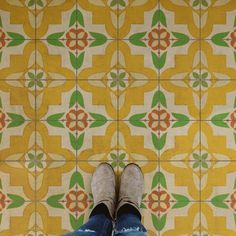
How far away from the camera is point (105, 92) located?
4.19 feet

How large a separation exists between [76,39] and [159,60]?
30 centimetres

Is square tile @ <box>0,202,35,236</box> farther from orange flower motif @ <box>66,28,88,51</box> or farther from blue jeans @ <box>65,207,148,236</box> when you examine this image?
orange flower motif @ <box>66,28,88,51</box>

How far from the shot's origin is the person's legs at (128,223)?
1.01 meters

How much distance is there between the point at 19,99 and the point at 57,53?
0.21 metres

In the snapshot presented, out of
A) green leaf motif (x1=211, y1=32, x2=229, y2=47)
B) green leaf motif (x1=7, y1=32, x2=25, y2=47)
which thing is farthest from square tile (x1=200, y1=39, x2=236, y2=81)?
green leaf motif (x1=7, y1=32, x2=25, y2=47)

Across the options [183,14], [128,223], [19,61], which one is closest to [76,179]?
[128,223]

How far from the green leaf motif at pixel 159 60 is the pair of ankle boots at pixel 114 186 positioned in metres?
0.36

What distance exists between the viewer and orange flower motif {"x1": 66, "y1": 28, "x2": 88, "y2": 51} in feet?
4.18

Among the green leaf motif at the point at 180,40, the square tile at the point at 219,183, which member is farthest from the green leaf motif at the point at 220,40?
the square tile at the point at 219,183

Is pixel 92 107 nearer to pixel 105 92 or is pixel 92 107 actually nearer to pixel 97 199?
pixel 105 92

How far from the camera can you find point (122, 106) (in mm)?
1278

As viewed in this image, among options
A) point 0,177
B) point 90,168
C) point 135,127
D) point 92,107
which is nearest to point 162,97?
point 135,127

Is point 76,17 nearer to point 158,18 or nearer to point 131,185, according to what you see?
point 158,18

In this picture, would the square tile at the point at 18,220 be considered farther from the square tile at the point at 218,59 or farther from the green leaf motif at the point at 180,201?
the square tile at the point at 218,59
